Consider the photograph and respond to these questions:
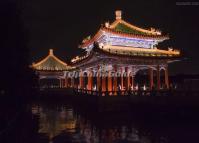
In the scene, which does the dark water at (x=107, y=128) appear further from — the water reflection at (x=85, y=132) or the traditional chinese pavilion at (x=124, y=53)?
the traditional chinese pavilion at (x=124, y=53)

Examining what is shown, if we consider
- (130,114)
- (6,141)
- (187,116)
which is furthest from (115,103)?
(6,141)

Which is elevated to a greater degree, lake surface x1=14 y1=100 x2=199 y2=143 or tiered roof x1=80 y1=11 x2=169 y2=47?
tiered roof x1=80 y1=11 x2=169 y2=47

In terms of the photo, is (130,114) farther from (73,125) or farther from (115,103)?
(73,125)

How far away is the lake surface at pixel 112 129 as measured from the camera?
1509 centimetres

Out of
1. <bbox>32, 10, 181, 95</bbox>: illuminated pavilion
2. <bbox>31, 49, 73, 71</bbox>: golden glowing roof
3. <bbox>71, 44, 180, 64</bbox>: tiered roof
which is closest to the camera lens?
<bbox>71, 44, 180, 64</bbox>: tiered roof

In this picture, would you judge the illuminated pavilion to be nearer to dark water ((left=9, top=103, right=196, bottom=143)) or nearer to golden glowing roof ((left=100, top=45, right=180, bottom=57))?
golden glowing roof ((left=100, top=45, right=180, bottom=57))

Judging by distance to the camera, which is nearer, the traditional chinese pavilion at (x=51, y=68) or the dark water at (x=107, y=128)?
the dark water at (x=107, y=128)

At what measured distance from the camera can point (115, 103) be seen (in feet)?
84.6

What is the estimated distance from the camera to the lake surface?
1509 cm

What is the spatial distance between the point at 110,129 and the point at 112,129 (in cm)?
13

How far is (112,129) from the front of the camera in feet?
58.8

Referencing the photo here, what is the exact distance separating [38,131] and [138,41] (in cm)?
1899

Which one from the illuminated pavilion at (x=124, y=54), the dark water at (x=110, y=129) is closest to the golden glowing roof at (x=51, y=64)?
the illuminated pavilion at (x=124, y=54)

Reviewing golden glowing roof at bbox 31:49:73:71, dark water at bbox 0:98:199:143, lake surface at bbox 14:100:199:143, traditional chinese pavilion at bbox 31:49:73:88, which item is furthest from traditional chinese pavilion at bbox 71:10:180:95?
golden glowing roof at bbox 31:49:73:71
